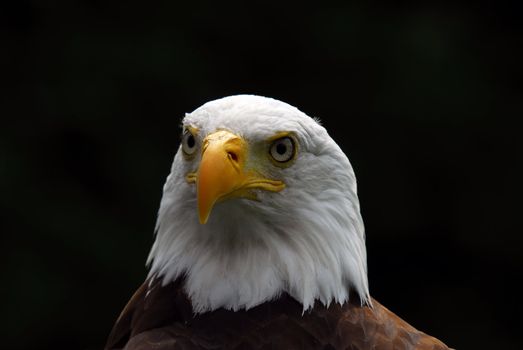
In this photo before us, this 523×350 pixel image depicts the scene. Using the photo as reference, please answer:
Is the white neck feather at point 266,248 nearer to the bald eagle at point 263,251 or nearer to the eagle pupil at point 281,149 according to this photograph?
the bald eagle at point 263,251

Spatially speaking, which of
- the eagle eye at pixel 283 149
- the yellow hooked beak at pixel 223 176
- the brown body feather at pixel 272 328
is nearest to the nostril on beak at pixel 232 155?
the yellow hooked beak at pixel 223 176

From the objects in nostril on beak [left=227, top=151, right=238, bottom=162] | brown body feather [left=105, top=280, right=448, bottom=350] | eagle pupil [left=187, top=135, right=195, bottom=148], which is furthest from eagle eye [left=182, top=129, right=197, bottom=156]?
brown body feather [left=105, top=280, right=448, bottom=350]

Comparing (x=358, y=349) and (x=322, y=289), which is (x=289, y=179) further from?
(x=358, y=349)

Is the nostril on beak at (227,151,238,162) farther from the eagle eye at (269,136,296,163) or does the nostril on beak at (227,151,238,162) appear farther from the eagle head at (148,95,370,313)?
the eagle eye at (269,136,296,163)

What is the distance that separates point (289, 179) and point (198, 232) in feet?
1.05

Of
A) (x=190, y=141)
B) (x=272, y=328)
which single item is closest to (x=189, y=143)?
(x=190, y=141)

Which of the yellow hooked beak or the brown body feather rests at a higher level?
the yellow hooked beak

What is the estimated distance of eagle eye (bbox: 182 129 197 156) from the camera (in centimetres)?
302

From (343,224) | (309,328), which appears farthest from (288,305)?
(343,224)

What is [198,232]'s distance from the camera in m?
3.10

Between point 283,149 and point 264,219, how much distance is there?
22cm

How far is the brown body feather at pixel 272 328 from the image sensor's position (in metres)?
2.91

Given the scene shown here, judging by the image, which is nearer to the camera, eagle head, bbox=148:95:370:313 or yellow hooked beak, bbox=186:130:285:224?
yellow hooked beak, bbox=186:130:285:224

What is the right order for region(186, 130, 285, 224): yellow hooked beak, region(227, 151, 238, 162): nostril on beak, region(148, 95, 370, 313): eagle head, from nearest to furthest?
region(186, 130, 285, 224): yellow hooked beak → region(227, 151, 238, 162): nostril on beak → region(148, 95, 370, 313): eagle head
